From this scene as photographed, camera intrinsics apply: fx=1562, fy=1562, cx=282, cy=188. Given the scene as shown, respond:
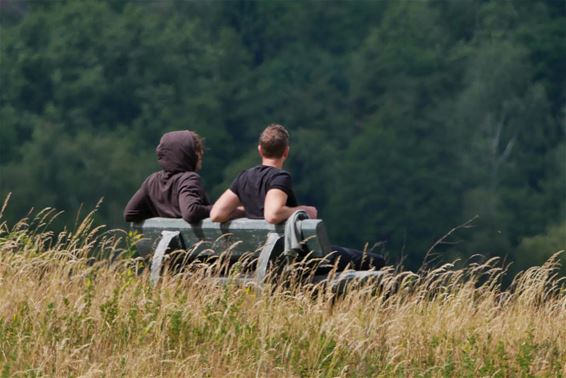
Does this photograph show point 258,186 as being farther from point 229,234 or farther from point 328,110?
point 328,110

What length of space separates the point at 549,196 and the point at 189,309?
5411cm

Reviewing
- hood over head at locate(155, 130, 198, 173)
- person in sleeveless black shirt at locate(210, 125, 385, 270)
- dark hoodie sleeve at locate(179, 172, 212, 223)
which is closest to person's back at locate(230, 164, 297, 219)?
person in sleeveless black shirt at locate(210, 125, 385, 270)

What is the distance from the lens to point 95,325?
543cm

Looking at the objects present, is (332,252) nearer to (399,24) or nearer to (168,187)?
(168,187)

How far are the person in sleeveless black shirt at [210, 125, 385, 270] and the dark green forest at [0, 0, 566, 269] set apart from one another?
46401mm

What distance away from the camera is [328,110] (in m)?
65.2

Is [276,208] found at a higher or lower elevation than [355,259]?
higher

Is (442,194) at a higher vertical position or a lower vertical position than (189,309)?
lower

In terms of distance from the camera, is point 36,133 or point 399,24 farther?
point 399,24

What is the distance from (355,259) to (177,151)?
907 millimetres

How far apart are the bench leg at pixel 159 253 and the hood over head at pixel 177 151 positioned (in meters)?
0.35

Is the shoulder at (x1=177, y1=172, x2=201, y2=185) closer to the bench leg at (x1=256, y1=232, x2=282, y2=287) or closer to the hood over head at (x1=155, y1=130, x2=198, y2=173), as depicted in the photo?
the hood over head at (x1=155, y1=130, x2=198, y2=173)

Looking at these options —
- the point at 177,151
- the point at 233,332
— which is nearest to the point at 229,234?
the point at 177,151

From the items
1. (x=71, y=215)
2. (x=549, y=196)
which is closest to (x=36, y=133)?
(x=71, y=215)
